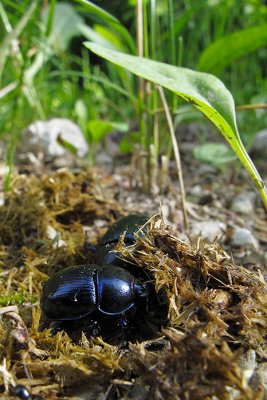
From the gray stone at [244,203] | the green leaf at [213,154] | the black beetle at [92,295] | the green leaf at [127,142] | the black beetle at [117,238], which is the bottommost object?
the gray stone at [244,203]

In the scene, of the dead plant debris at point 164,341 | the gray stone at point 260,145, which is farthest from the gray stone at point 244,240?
the gray stone at point 260,145

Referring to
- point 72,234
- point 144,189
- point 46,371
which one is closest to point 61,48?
point 144,189

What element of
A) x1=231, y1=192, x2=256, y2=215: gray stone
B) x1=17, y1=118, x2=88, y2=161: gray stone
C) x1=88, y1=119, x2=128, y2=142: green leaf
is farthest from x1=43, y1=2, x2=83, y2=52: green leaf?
x1=231, y1=192, x2=256, y2=215: gray stone

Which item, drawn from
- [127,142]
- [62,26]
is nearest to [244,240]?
[127,142]

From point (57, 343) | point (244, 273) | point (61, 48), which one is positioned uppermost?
point (61, 48)

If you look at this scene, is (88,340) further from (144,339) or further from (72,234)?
(72,234)

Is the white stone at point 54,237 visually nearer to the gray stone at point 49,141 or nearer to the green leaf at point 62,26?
the gray stone at point 49,141

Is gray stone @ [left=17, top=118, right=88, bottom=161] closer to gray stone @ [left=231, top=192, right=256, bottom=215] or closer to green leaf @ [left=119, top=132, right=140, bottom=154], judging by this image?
green leaf @ [left=119, top=132, right=140, bottom=154]
